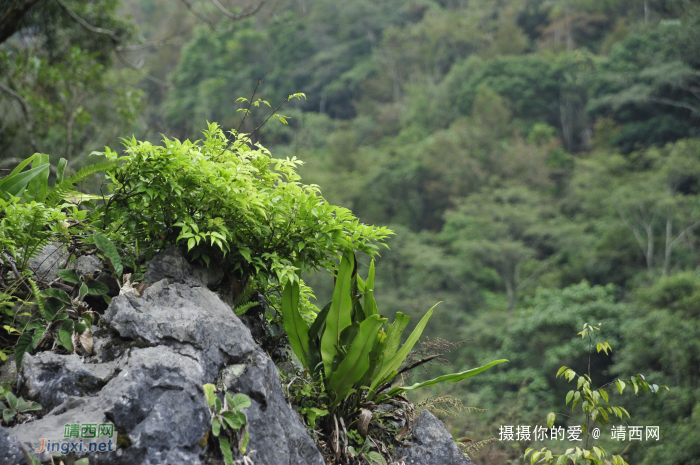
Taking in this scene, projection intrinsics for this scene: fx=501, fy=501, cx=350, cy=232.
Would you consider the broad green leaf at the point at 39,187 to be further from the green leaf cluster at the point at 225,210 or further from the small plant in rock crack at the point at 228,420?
the small plant in rock crack at the point at 228,420

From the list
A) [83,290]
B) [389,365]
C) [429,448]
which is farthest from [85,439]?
[429,448]

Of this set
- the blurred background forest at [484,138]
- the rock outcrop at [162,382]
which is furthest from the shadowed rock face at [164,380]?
the blurred background forest at [484,138]

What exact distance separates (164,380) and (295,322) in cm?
50

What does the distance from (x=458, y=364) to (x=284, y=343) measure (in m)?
13.0

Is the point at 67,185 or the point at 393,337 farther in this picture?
the point at 393,337

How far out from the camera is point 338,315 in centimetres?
167

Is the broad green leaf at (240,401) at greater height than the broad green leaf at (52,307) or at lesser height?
lesser

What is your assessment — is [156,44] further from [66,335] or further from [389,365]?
[389,365]

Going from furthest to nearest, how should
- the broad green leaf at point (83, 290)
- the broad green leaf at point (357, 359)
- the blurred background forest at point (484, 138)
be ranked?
the blurred background forest at point (484, 138), the broad green leaf at point (357, 359), the broad green leaf at point (83, 290)

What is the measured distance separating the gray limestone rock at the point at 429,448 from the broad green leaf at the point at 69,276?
3.88ft

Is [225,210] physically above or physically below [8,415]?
above

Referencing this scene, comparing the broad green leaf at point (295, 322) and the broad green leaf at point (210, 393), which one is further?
the broad green leaf at point (295, 322)

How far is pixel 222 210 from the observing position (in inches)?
59.6

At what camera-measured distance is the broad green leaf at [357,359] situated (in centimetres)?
158
